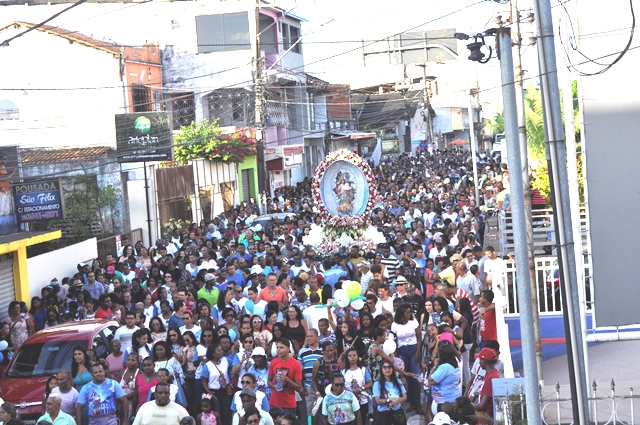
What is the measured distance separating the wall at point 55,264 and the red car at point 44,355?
7770 millimetres

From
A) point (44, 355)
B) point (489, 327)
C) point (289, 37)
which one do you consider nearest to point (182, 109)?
point (289, 37)

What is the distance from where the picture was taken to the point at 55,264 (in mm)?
22141

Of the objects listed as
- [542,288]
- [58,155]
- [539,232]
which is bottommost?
[542,288]

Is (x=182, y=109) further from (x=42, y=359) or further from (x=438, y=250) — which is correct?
(x=42, y=359)

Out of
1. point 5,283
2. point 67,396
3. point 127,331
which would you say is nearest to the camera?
point 67,396

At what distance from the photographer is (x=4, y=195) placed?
2194 centimetres

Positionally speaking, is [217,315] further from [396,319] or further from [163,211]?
[163,211]

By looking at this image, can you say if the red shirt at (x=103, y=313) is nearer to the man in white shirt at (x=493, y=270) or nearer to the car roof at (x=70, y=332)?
the car roof at (x=70, y=332)

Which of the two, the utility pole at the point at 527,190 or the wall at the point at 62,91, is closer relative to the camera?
the utility pole at the point at 527,190

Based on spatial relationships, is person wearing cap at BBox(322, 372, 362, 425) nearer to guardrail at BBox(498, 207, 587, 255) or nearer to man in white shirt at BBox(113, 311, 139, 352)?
man in white shirt at BBox(113, 311, 139, 352)

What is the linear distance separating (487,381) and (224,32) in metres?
36.4

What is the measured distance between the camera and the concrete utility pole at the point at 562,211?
7957 mm

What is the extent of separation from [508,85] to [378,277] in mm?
7378

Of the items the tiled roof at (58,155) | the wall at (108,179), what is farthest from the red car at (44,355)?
the wall at (108,179)
